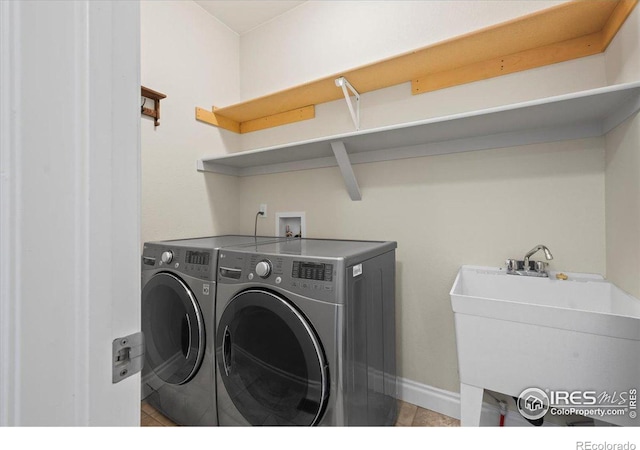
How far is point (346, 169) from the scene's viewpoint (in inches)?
67.7

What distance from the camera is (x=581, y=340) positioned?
3.02ft

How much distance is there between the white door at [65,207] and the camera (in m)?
0.34

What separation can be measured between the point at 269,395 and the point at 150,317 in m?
0.81

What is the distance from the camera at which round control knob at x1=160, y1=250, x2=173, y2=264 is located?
1.51 metres

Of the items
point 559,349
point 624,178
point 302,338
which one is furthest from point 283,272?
point 624,178

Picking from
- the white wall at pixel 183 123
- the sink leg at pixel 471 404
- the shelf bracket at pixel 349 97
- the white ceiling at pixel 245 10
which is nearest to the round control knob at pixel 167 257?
the white wall at pixel 183 123

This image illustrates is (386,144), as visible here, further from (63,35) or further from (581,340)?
(63,35)

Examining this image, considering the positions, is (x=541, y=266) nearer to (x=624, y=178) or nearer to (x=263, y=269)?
(x=624, y=178)

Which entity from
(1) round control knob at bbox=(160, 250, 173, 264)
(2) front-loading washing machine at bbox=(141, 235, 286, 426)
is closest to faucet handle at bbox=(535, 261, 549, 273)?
(2) front-loading washing machine at bbox=(141, 235, 286, 426)

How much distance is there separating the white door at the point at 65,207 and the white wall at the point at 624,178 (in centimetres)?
147

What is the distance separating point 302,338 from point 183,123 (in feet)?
5.54

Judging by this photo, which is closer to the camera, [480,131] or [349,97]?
[480,131]

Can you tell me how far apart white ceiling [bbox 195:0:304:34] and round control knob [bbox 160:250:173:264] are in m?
1.82
